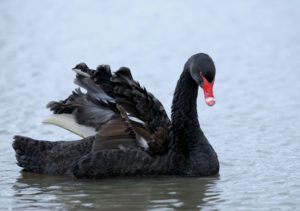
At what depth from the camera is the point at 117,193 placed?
6.55m

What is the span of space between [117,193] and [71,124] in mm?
930

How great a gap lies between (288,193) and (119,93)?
1.57m

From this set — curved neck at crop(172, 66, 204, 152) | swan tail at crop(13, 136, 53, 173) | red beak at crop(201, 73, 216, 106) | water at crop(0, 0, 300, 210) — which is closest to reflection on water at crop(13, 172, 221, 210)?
water at crop(0, 0, 300, 210)

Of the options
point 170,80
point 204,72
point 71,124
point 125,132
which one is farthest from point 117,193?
point 170,80

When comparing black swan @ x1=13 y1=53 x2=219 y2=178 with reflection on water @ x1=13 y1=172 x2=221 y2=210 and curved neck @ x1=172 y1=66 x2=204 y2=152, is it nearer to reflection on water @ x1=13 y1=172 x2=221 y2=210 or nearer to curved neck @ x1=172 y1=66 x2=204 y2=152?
curved neck @ x1=172 y1=66 x2=204 y2=152

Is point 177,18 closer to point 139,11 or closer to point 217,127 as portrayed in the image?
point 139,11

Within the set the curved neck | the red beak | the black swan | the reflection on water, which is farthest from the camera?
the curved neck

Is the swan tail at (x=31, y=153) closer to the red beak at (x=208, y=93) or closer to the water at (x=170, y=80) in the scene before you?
the water at (x=170, y=80)

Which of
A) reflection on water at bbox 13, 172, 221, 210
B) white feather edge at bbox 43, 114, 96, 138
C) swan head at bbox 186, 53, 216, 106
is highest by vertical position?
swan head at bbox 186, 53, 216, 106

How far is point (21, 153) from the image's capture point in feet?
24.2

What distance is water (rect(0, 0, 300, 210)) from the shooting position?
6484mm

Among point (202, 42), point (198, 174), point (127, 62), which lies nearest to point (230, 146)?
point (198, 174)

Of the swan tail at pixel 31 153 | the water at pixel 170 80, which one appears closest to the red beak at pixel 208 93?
the water at pixel 170 80

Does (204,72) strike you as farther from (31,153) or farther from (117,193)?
(31,153)
